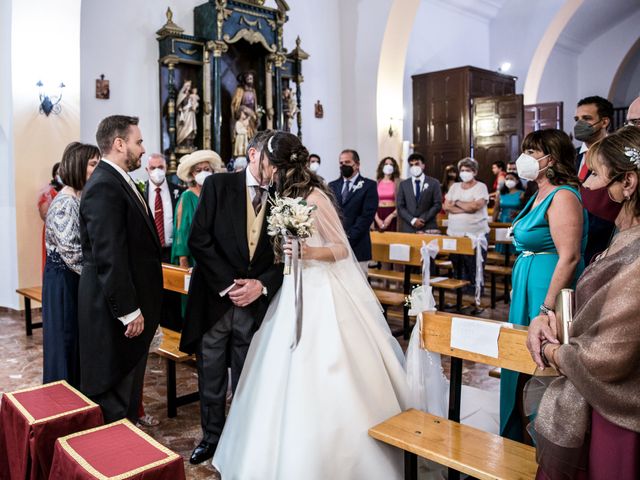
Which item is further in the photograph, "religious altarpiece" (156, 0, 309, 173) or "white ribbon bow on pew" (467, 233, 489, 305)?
"religious altarpiece" (156, 0, 309, 173)

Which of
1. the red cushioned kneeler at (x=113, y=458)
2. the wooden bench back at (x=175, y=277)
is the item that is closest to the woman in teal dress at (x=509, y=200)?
the wooden bench back at (x=175, y=277)

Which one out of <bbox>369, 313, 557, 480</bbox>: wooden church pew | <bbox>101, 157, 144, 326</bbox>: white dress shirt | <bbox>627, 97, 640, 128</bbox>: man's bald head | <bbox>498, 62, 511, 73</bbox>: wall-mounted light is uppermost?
<bbox>498, 62, 511, 73</bbox>: wall-mounted light

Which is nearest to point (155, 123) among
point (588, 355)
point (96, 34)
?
point (96, 34)

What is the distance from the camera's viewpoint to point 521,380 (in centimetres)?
268

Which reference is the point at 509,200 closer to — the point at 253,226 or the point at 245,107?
the point at 245,107

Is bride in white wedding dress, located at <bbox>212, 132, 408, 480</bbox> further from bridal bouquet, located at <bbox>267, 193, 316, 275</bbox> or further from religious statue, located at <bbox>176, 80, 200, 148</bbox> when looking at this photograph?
religious statue, located at <bbox>176, 80, 200, 148</bbox>

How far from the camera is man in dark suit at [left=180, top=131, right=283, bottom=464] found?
9.39 feet

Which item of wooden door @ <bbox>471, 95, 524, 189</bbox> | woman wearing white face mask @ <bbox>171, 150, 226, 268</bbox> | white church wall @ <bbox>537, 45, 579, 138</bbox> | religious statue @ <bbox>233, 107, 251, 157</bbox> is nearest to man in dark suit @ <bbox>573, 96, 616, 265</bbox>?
woman wearing white face mask @ <bbox>171, 150, 226, 268</bbox>

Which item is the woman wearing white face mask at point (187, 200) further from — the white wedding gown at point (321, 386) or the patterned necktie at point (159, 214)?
the white wedding gown at point (321, 386)

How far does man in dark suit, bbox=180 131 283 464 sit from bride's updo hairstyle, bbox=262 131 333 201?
0.14 metres

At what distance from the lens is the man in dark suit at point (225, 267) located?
286 cm

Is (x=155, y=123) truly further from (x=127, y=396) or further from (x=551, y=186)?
(x=551, y=186)

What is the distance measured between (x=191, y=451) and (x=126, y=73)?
5710mm

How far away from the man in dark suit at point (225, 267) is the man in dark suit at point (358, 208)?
258 cm
